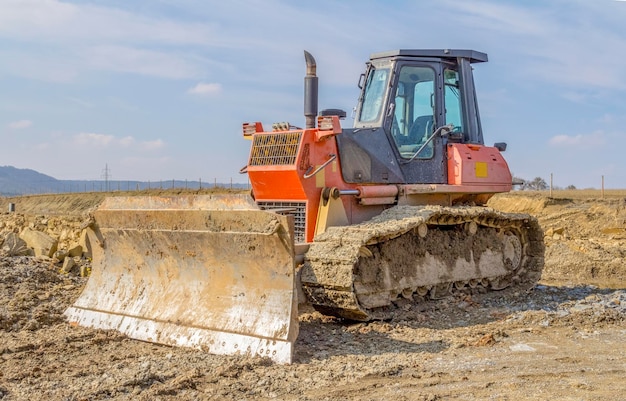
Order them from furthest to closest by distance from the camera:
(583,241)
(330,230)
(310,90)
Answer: (583,241)
(310,90)
(330,230)

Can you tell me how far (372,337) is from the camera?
7.06m

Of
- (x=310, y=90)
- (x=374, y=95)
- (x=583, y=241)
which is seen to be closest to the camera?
(x=310, y=90)

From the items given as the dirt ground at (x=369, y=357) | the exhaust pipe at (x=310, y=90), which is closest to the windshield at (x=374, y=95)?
the exhaust pipe at (x=310, y=90)

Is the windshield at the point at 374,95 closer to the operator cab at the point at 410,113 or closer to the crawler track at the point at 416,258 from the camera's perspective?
the operator cab at the point at 410,113

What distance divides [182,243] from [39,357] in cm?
174

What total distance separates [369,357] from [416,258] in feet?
7.38

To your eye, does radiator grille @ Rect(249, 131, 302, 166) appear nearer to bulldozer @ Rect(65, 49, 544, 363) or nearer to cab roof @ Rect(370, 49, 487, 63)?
bulldozer @ Rect(65, 49, 544, 363)

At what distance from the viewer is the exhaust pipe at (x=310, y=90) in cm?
793

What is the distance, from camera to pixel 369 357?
6297 millimetres

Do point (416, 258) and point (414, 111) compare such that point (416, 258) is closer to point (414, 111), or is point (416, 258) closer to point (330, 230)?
point (330, 230)

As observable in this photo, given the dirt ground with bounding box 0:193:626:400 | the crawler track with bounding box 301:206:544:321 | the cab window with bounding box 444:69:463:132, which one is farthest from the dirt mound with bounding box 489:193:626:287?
the cab window with bounding box 444:69:463:132

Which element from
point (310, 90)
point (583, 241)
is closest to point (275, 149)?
point (310, 90)

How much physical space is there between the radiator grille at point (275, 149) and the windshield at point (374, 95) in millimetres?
1356

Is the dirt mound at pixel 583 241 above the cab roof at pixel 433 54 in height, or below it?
below
